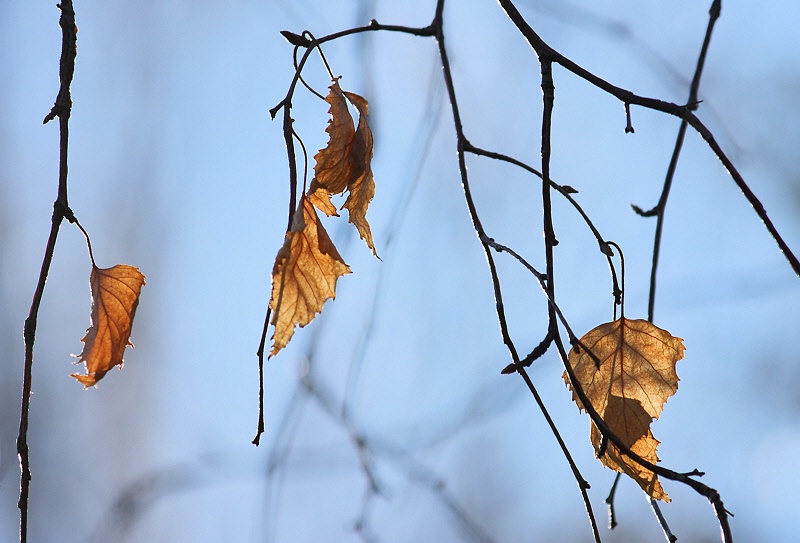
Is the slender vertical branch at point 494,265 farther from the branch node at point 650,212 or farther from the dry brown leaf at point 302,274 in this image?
the branch node at point 650,212

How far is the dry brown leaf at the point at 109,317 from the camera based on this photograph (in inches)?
20.7

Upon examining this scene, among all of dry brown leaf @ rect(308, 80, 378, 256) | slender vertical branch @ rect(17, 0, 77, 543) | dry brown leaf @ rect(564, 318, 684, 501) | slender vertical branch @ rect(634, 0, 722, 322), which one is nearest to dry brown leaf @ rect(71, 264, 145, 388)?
slender vertical branch @ rect(17, 0, 77, 543)

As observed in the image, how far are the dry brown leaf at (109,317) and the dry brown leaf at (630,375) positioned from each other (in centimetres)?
31

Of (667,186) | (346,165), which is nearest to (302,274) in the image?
(346,165)

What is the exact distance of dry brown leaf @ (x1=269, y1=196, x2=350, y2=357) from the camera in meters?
0.40

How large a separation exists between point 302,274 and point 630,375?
24 cm

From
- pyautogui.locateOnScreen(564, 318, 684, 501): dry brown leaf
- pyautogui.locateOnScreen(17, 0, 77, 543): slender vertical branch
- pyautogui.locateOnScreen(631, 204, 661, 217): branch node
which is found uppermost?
pyautogui.locateOnScreen(631, 204, 661, 217): branch node

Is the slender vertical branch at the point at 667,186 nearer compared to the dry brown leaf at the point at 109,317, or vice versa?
the dry brown leaf at the point at 109,317

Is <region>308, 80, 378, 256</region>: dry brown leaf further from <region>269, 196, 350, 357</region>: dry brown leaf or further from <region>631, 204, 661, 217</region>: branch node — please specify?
<region>631, 204, 661, 217</region>: branch node

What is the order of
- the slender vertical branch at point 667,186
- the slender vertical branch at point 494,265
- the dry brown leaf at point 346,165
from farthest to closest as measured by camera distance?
the slender vertical branch at point 667,186 → the dry brown leaf at point 346,165 → the slender vertical branch at point 494,265

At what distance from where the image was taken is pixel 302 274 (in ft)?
1.43

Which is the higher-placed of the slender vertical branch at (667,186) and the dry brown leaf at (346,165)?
the slender vertical branch at (667,186)

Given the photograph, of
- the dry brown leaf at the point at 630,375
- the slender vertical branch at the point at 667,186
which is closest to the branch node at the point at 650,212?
the slender vertical branch at the point at 667,186

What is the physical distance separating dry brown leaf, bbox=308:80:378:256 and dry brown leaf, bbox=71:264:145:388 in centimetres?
17
